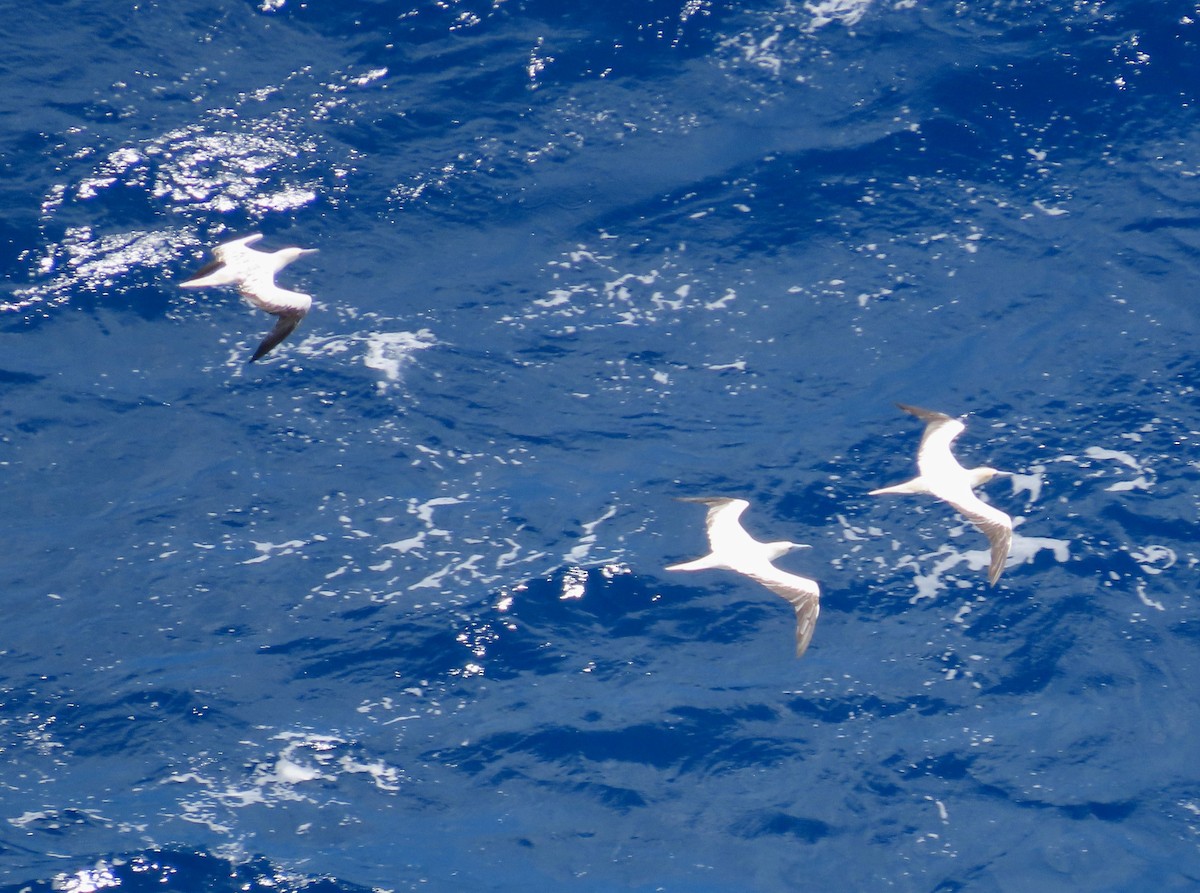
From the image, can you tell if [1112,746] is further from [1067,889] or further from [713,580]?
[713,580]

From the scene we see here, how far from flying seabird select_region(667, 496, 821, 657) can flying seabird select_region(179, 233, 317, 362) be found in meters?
8.46

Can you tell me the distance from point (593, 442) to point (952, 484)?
9242 millimetres

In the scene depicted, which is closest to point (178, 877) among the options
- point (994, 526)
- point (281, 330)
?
point (281, 330)

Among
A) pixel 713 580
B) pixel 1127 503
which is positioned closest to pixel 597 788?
pixel 713 580

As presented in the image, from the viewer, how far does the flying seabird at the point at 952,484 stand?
32.8 m

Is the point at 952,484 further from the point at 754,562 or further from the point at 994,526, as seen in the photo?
the point at 754,562

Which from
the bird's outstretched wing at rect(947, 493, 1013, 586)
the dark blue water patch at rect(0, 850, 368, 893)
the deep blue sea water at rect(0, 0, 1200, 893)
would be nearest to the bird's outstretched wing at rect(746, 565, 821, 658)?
the bird's outstretched wing at rect(947, 493, 1013, 586)

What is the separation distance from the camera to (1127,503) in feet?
124

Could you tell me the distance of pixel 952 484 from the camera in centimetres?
3350

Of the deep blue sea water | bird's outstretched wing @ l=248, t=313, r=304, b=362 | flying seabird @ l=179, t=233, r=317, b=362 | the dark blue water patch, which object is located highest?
flying seabird @ l=179, t=233, r=317, b=362

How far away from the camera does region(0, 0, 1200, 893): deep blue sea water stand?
115ft

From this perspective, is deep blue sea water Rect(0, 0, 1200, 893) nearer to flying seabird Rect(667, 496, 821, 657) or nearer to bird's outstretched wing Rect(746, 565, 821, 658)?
flying seabird Rect(667, 496, 821, 657)

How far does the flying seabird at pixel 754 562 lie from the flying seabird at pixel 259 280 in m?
8.46

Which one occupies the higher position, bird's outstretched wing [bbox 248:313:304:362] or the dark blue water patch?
bird's outstretched wing [bbox 248:313:304:362]
